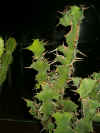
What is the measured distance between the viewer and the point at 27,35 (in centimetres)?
298

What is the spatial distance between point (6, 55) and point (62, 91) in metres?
0.23

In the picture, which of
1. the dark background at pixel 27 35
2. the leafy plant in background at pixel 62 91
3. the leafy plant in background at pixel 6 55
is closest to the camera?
the leafy plant in background at pixel 62 91

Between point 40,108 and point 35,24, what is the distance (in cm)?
229

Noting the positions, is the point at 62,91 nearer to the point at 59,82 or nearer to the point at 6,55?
the point at 59,82

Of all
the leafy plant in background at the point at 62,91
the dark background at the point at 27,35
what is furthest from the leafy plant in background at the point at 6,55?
the dark background at the point at 27,35

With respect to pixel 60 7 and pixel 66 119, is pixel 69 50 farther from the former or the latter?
pixel 60 7

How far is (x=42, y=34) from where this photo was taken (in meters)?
2.87

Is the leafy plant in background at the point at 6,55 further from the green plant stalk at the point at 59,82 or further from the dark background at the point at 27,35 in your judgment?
the dark background at the point at 27,35

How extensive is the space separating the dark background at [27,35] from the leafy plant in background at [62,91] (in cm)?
193

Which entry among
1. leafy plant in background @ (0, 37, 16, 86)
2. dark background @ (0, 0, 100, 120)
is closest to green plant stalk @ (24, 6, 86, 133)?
leafy plant in background @ (0, 37, 16, 86)

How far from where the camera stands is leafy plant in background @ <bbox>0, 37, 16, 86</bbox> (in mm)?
802

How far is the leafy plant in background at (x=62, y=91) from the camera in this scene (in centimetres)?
65

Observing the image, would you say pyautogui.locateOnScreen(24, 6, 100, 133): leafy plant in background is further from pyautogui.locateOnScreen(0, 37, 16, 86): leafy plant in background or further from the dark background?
the dark background

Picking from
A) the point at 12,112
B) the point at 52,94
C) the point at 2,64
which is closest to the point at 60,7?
the point at 12,112
